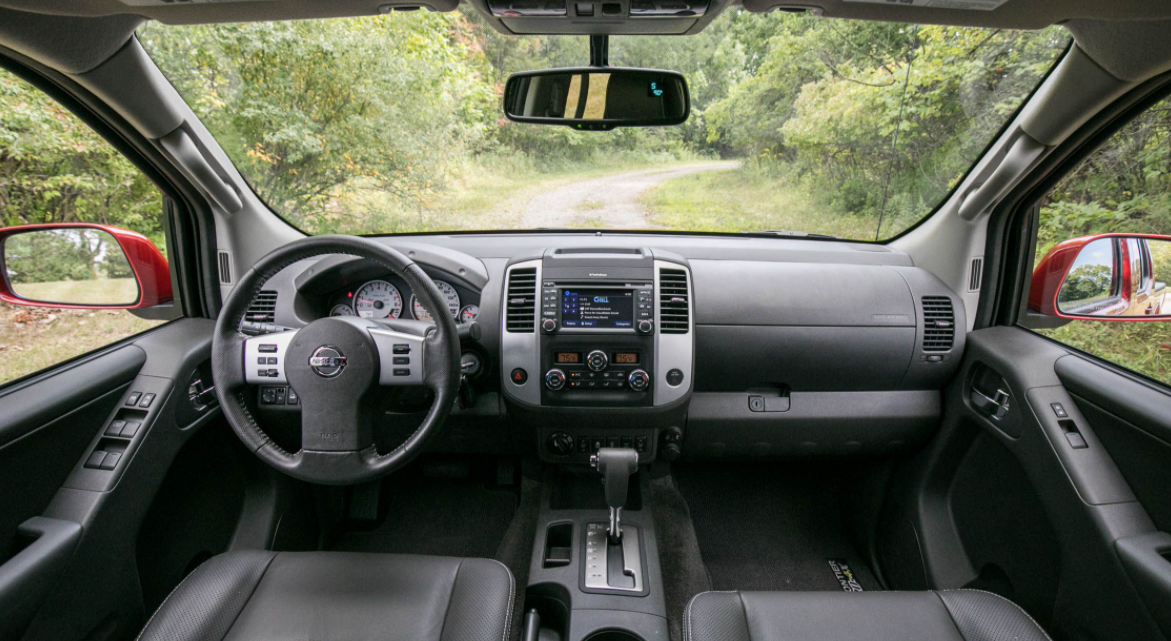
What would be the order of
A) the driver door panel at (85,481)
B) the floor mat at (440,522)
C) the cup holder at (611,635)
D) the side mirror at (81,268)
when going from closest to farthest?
1. the driver door panel at (85,481)
2. the cup holder at (611,635)
3. the side mirror at (81,268)
4. the floor mat at (440,522)

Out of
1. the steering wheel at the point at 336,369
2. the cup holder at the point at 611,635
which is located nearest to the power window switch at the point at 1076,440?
the cup holder at the point at 611,635

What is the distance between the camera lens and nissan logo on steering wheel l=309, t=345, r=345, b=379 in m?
1.78

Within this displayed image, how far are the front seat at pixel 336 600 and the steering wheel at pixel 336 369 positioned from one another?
0.29m

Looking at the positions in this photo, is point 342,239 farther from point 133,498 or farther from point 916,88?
point 916,88

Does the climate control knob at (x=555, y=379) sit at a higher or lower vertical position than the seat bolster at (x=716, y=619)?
higher

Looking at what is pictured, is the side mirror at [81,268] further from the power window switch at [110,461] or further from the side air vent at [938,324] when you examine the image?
the side air vent at [938,324]

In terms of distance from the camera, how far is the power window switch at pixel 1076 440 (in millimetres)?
1975

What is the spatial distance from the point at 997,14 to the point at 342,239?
1.93 m

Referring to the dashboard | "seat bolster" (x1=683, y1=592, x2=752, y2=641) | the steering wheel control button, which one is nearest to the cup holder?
"seat bolster" (x1=683, y1=592, x2=752, y2=641)

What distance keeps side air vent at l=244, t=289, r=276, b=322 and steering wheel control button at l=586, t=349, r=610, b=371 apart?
1271 mm

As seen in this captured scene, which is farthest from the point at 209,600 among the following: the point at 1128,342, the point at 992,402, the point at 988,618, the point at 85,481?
the point at 1128,342

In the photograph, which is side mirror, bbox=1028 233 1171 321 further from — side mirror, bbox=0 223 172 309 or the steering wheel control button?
side mirror, bbox=0 223 172 309

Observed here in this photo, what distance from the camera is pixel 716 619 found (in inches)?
66.7

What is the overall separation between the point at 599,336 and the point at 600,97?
862 millimetres
